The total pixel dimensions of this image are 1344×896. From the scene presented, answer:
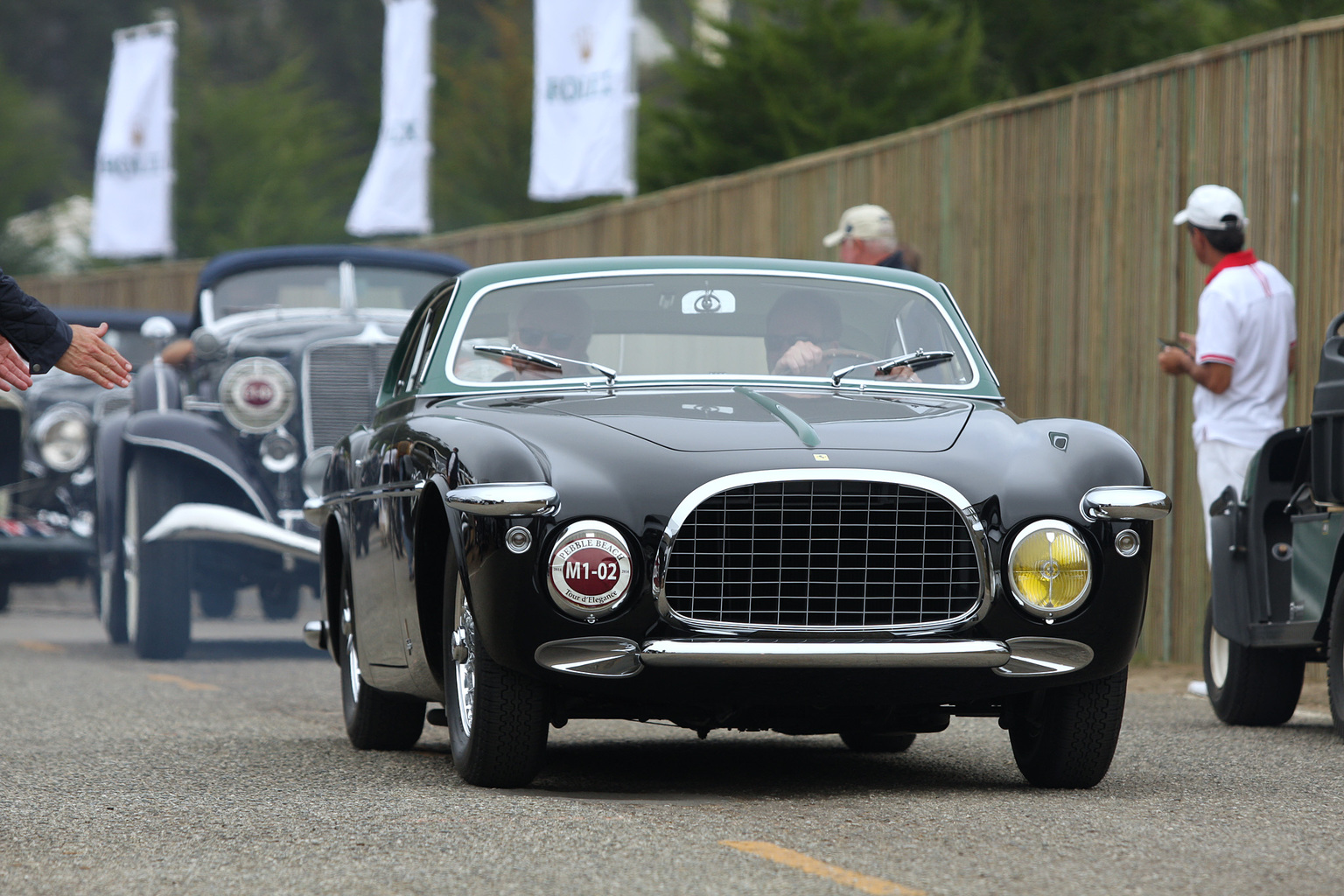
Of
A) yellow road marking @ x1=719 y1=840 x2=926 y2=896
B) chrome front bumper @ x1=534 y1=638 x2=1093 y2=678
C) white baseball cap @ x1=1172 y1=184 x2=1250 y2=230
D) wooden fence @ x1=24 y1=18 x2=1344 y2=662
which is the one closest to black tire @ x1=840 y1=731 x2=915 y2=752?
chrome front bumper @ x1=534 y1=638 x2=1093 y2=678

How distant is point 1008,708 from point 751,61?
21332 millimetres

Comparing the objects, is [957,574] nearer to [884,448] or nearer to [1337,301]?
[884,448]

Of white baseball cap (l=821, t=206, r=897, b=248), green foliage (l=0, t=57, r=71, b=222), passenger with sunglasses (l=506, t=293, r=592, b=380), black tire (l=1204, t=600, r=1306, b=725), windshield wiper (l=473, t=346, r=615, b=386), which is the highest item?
green foliage (l=0, t=57, r=71, b=222)

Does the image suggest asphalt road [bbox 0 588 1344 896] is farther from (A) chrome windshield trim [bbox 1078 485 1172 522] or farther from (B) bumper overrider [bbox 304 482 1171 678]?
(A) chrome windshield trim [bbox 1078 485 1172 522]

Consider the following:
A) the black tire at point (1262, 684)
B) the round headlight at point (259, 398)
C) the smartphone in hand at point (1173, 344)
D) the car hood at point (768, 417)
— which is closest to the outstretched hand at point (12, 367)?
the car hood at point (768, 417)

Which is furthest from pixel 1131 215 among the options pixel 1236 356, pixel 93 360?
pixel 93 360

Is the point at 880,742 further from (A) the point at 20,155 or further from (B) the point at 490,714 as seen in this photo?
(A) the point at 20,155

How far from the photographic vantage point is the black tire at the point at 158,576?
11719mm

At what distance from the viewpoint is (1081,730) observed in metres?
5.81

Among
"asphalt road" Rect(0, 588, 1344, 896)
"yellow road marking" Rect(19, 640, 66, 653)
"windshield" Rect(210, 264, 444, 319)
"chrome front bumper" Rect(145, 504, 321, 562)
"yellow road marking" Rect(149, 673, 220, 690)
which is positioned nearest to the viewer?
"asphalt road" Rect(0, 588, 1344, 896)

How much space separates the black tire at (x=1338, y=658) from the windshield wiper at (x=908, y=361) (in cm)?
156

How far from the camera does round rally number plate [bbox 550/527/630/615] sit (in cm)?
538

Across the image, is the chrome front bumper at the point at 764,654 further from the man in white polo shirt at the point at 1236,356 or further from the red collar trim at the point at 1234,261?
the red collar trim at the point at 1234,261

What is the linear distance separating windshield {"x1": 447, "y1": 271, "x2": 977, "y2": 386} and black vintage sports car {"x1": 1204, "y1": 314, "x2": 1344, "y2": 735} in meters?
1.38
